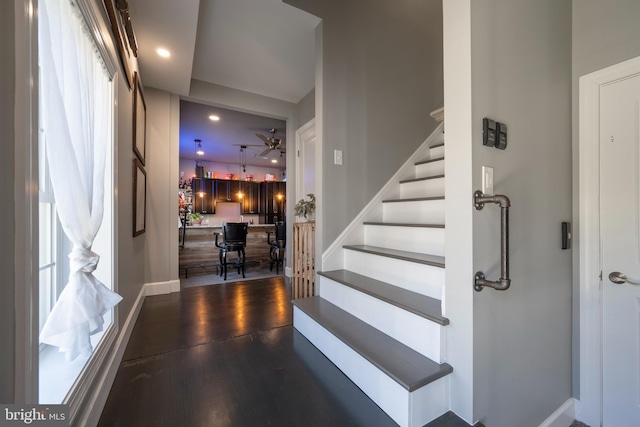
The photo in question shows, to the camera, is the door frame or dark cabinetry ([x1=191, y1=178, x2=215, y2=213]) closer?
the door frame

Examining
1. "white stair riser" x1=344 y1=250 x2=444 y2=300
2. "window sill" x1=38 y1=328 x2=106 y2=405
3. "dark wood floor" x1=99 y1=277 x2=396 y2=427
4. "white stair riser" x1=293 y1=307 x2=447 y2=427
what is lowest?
"dark wood floor" x1=99 y1=277 x2=396 y2=427

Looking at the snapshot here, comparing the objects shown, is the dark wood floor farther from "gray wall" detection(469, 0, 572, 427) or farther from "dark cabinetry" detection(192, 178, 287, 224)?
"dark cabinetry" detection(192, 178, 287, 224)

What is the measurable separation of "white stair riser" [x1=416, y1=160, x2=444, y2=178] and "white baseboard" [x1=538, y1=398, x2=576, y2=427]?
75.3 inches

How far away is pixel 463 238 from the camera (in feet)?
3.82

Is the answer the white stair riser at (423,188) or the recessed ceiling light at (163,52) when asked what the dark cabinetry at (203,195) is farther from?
the white stair riser at (423,188)

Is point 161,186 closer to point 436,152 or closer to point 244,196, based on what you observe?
point 436,152

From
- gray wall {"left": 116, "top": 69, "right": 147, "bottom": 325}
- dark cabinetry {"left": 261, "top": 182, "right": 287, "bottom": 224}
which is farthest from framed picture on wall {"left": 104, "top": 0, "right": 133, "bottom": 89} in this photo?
dark cabinetry {"left": 261, "top": 182, "right": 287, "bottom": 224}

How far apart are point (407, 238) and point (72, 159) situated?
212 cm

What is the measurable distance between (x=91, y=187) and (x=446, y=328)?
194 cm

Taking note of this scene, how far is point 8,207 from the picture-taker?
635 millimetres

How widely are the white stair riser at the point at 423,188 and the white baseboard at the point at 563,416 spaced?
64.3 inches

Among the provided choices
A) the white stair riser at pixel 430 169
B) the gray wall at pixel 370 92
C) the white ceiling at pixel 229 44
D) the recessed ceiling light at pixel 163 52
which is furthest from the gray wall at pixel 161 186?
the white stair riser at pixel 430 169

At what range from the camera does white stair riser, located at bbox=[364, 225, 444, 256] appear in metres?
1.89


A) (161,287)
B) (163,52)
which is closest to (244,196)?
(161,287)
